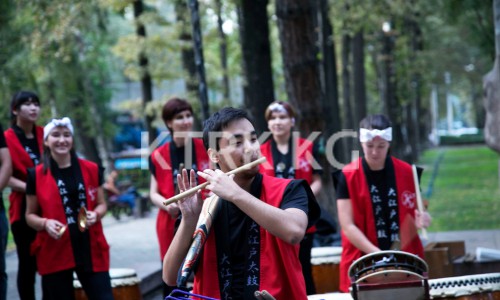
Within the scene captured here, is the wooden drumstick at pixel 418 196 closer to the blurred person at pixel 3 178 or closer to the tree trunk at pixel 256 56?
the blurred person at pixel 3 178

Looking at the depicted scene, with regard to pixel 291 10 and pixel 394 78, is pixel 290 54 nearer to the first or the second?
pixel 291 10

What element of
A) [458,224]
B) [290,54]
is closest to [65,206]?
[290,54]

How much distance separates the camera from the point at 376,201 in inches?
295

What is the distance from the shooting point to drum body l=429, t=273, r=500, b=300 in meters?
6.51

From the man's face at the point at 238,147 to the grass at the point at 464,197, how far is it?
1295 centimetres

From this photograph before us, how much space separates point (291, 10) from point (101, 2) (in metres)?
10.2

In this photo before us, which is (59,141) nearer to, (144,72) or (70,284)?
(70,284)

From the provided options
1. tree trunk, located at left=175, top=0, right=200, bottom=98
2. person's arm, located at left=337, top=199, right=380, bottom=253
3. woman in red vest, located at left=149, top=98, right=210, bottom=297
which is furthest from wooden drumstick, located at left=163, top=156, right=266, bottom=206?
tree trunk, located at left=175, top=0, right=200, bottom=98

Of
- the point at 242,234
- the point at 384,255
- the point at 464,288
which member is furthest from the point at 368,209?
the point at 242,234

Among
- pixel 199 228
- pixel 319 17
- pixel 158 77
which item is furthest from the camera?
pixel 158 77

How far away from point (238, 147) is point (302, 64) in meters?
9.48

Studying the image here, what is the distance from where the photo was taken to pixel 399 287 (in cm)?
575

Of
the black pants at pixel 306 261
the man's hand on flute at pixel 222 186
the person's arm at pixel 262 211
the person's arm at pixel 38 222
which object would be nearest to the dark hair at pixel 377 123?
the black pants at pixel 306 261

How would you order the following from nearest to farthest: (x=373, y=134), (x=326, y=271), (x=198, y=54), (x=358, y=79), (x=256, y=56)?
(x=373, y=134) → (x=326, y=271) → (x=198, y=54) → (x=256, y=56) → (x=358, y=79)
